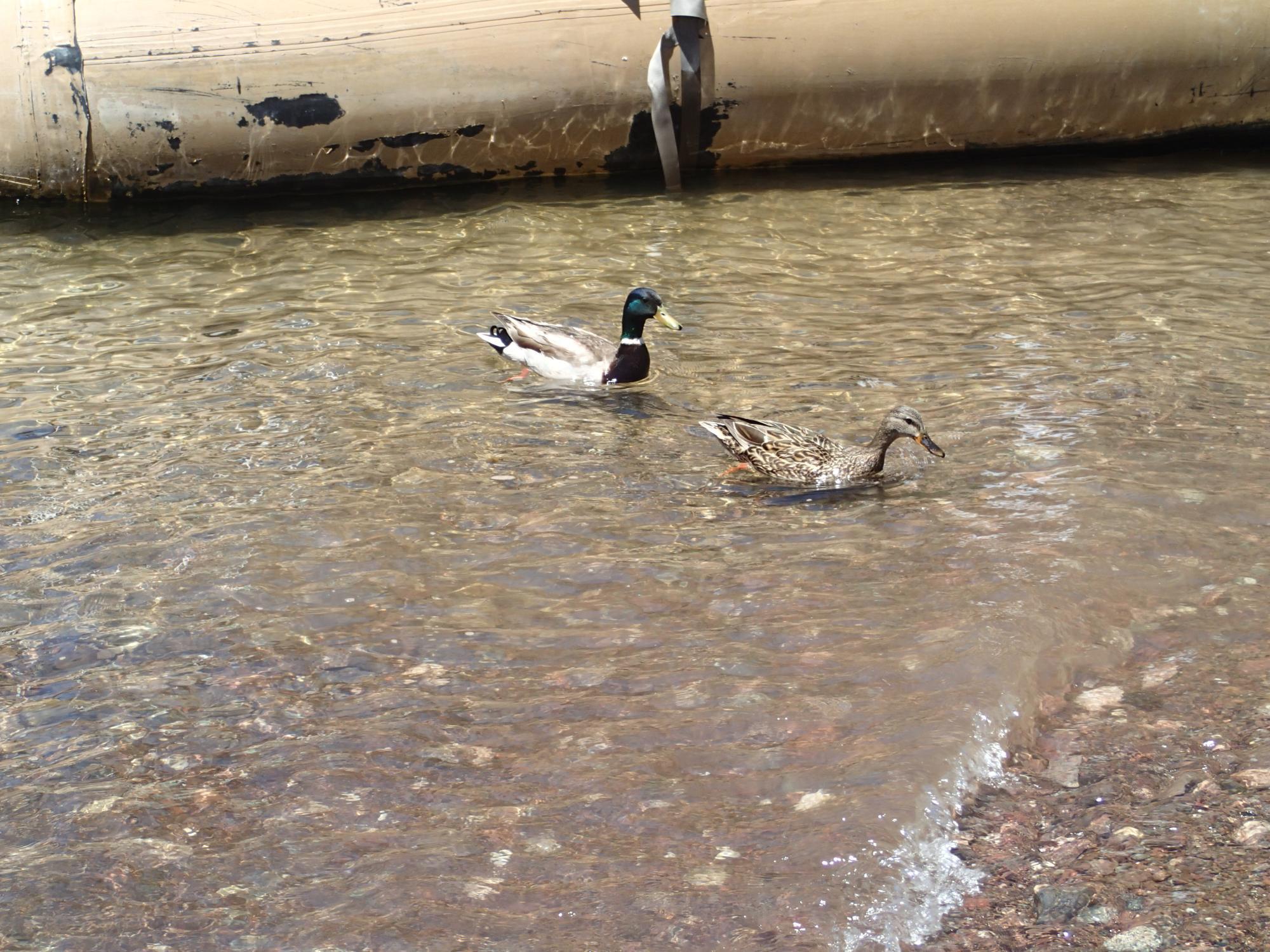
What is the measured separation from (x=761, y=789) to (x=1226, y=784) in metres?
1.25

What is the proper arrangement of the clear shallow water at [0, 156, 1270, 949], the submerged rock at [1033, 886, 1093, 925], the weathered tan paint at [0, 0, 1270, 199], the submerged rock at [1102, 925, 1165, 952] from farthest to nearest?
the weathered tan paint at [0, 0, 1270, 199] → the clear shallow water at [0, 156, 1270, 949] → the submerged rock at [1033, 886, 1093, 925] → the submerged rock at [1102, 925, 1165, 952]

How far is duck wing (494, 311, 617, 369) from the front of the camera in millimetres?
7453

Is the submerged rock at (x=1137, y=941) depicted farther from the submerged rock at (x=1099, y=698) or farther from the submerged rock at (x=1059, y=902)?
the submerged rock at (x=1099, y=698)

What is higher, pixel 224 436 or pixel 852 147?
pixel 852 147

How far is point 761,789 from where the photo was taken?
3.81 metres

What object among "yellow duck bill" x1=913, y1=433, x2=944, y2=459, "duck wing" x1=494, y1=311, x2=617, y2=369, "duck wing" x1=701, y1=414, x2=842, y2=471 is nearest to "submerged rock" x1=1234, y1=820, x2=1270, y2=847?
"yellow duck bill" x1=913, y1=433, x2=944, y2=459

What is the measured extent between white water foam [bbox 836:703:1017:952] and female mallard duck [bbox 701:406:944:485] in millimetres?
2207

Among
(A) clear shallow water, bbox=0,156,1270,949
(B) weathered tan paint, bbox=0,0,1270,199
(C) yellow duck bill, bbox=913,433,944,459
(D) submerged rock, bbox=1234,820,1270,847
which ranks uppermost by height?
(B) weathered tan paint, bbox=0,0,1270,199

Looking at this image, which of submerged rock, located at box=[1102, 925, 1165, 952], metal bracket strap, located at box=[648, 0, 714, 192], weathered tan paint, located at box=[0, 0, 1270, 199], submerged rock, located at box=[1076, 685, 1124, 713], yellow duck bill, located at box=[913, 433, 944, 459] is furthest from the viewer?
metal bracket strap, located at box=[648, 0, 714, 192]

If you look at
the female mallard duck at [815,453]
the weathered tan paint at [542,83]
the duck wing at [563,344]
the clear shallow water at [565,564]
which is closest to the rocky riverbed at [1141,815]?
the clear shallow water at [565,564]

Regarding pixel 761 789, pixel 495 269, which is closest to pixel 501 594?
pixel 761 789

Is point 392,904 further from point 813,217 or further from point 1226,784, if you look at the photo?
point 813,217

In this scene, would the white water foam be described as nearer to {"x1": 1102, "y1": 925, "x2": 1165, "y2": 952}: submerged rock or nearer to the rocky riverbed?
the rocky riverbed

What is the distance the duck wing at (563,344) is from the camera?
7453mm
